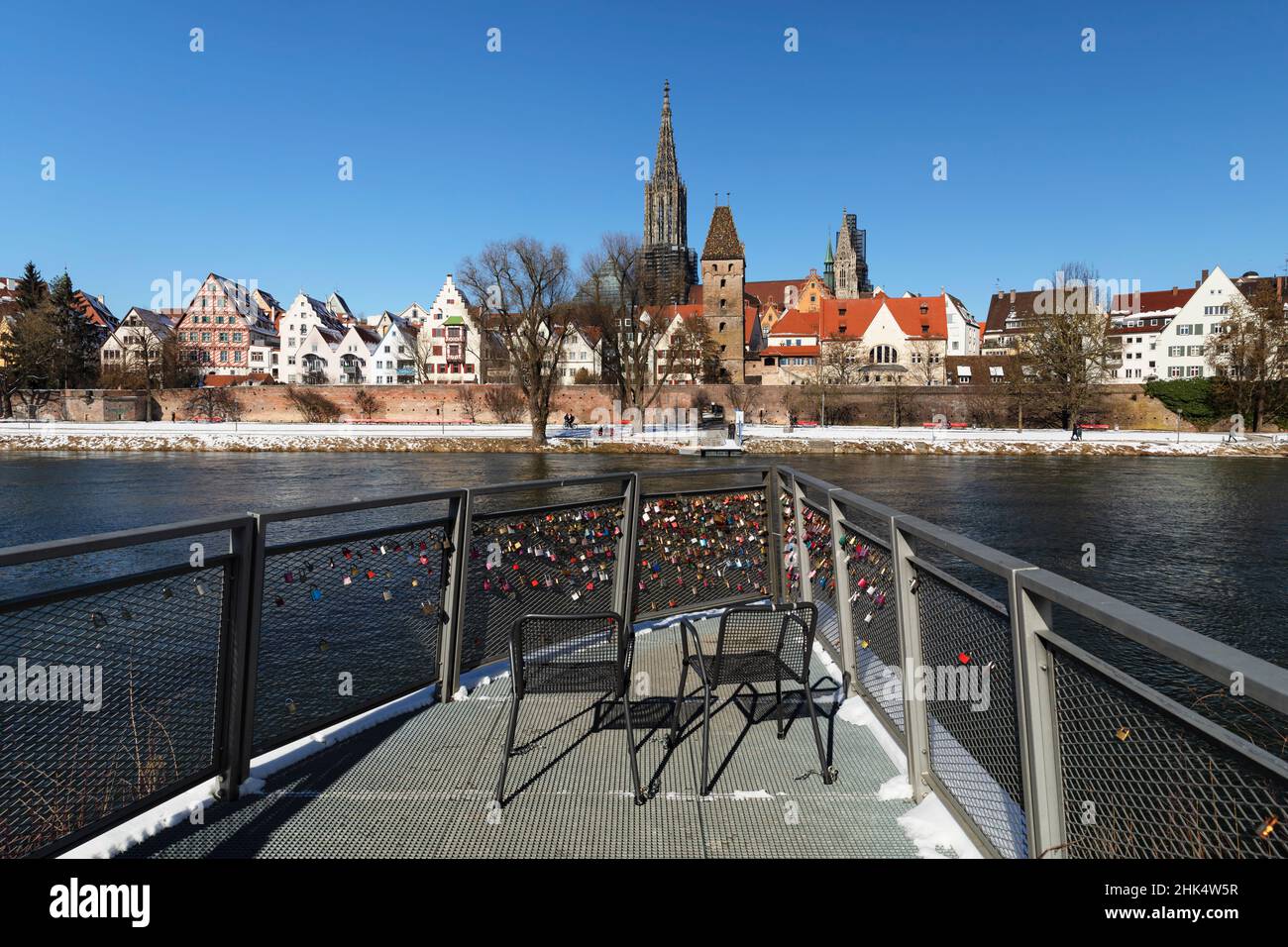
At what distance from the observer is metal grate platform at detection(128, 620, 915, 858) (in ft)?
11.4

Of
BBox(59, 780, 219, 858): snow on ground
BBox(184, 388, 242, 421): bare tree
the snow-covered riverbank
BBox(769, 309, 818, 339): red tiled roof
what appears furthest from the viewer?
BBox(769, 309, 818, 339): red tiled roof

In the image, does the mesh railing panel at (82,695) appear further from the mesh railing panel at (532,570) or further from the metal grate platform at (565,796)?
the mesh railing panel at (532,570)

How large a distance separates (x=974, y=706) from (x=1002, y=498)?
2723 cm

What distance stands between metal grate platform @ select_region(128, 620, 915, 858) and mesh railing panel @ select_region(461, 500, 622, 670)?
2.40 feet

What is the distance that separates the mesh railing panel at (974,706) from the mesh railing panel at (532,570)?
8.33ft

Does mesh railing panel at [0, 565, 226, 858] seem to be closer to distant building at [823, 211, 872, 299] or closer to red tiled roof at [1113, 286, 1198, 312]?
red tiled roof at [1113, 286, 1198, 312]

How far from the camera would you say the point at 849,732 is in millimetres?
4820

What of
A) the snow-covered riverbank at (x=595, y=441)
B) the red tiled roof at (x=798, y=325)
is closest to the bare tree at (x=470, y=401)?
the snow-covered riverbank at (x=595, y=441)

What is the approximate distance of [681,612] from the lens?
7.16 m

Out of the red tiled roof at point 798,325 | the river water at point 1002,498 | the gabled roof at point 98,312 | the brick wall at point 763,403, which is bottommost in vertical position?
the river water at point 1002,498

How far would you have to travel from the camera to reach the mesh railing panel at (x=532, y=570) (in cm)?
562

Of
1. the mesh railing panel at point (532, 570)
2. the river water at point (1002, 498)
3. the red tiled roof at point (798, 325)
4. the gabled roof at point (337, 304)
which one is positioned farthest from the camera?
the gabled roof at point (337, 304)

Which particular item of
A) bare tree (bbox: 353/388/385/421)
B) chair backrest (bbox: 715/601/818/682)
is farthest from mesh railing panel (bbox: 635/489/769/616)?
bare tree (bbox: 353/388/385/421)
